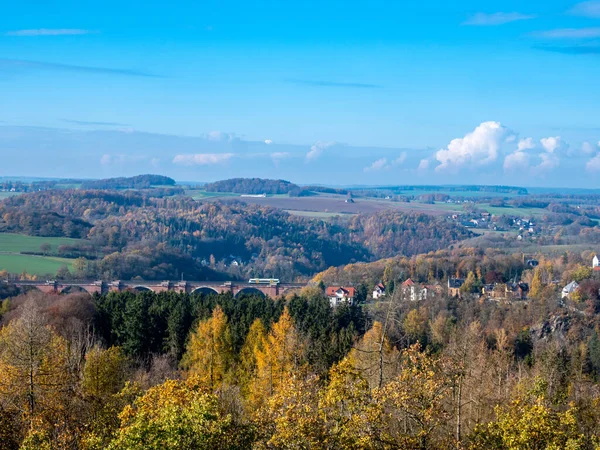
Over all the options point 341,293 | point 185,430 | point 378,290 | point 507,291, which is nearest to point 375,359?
point 185,430

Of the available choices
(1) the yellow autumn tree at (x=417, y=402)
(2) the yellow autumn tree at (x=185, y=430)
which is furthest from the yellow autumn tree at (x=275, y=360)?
(2) the yellow autumn tree at (x=185, y=430)

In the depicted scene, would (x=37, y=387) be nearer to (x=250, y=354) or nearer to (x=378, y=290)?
(x=250, y=354)

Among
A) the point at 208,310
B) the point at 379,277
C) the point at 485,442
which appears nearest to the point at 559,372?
the point at 208,310

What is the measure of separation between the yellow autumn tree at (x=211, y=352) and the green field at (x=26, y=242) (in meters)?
69.4

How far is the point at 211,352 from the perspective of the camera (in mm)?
39719

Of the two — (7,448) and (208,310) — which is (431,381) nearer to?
(7,448)

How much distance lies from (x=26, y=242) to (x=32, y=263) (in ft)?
58.4

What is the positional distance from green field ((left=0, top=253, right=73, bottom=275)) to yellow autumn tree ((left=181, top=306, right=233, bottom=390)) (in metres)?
54.3

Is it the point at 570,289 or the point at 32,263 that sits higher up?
the point at 570,289

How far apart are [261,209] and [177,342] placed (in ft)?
468

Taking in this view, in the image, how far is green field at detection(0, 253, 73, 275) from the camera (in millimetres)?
93125

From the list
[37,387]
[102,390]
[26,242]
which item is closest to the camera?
[37,387]

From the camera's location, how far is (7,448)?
18.2 m

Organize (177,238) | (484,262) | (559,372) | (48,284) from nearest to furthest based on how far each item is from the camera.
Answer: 1. (559,372)
2. (48,284)
3. (484,262)
4. (177,238)
